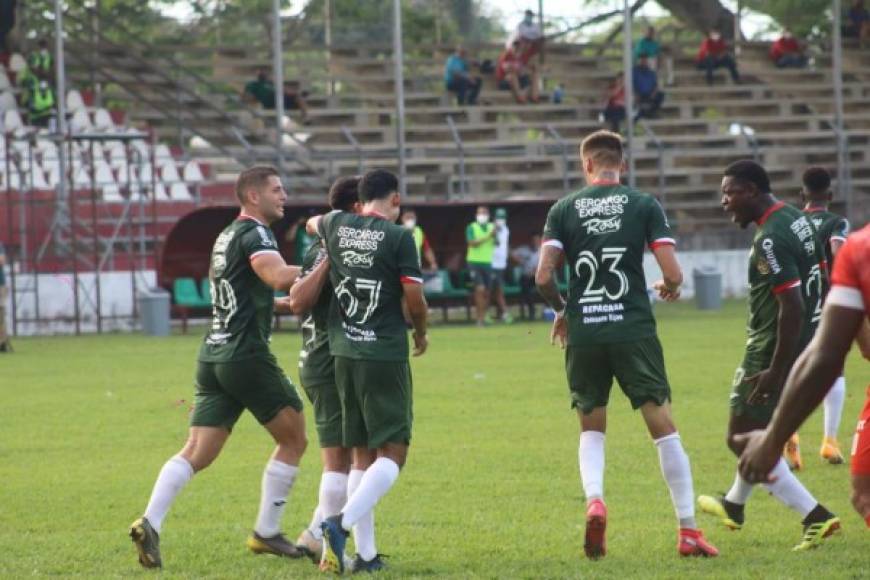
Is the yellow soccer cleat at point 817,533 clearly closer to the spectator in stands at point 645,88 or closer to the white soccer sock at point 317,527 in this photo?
the white soccer sock at point 317,527

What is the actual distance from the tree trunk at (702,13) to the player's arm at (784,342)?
122 ft

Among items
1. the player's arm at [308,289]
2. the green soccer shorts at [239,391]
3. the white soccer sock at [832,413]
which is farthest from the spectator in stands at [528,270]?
Result: the player's arm at [308,289]

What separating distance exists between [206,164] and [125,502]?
24.5 m

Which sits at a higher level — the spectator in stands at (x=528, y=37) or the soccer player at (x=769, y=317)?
the spectator in stands at (x=528, y=37)

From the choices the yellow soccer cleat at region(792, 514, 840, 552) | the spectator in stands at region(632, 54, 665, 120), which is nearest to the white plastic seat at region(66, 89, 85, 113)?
the spectator in stands at region(632, 54, 665, 120)

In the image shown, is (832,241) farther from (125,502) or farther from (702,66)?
(702,66)

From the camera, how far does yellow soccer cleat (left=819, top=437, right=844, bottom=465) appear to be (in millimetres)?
11773

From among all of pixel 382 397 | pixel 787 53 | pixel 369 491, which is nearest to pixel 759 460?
pixel 369 491

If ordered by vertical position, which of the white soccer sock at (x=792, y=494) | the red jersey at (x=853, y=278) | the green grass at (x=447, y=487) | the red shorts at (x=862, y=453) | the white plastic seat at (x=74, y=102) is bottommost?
the green grass at (x=447, y=487)

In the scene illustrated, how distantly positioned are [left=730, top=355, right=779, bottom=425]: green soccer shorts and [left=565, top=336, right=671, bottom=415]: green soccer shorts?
2.47ft

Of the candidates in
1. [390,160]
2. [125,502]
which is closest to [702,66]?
[390,160]

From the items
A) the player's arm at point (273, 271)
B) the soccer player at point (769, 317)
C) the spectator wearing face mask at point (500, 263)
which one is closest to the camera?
the player's arm at point (273, 271)

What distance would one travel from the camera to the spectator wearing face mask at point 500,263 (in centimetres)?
3034

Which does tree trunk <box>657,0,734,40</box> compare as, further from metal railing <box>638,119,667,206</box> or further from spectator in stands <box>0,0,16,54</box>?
spectator in stands <box>0,0,16,54</box>
